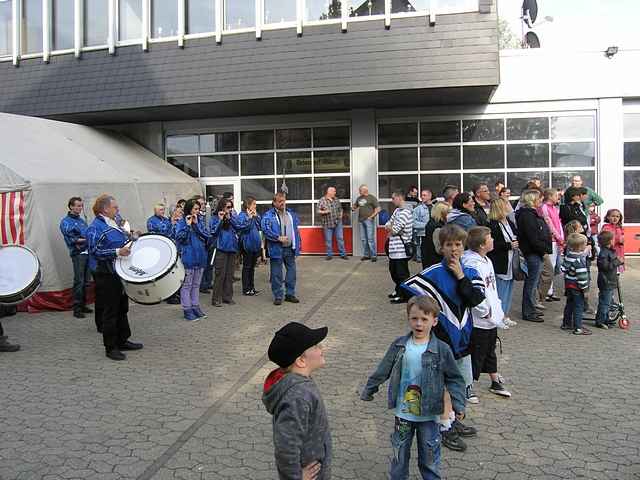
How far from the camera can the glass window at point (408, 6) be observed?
505 inches

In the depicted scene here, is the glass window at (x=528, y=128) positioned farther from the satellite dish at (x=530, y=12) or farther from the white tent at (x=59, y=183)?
the white tent at (x=59, y=183)

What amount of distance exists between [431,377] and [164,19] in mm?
13876

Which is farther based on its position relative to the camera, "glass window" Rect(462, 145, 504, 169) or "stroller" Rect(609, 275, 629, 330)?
"glass window" Rect(462, 145, 504, 169)

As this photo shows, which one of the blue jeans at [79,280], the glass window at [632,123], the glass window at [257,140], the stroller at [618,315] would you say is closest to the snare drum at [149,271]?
the blue jeans at [79,280]

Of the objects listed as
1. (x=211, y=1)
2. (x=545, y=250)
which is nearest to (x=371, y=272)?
(x=545, y=250)

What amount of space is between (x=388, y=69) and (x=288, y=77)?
2239mm

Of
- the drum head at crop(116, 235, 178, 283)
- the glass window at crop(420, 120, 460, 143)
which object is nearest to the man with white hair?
the glass window at crop(420, 120, 460, 143)

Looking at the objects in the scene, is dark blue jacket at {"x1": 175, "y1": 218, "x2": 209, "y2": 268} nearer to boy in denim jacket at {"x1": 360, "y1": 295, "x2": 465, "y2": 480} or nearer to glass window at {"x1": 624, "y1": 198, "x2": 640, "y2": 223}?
boy in denim jacket at {"x1": 360, "y1": 295, "x2": 465, "y2": 480}

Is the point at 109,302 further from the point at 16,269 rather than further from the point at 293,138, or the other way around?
the point at 293,138

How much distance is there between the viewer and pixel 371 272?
12.5 m

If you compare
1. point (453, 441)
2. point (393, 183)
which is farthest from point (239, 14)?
point (453, 441)

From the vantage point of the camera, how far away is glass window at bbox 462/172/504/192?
47.4 ft

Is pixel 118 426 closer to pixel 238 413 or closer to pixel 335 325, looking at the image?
pixel 238 413

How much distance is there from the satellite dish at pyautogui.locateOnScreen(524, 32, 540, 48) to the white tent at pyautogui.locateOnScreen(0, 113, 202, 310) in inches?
391
